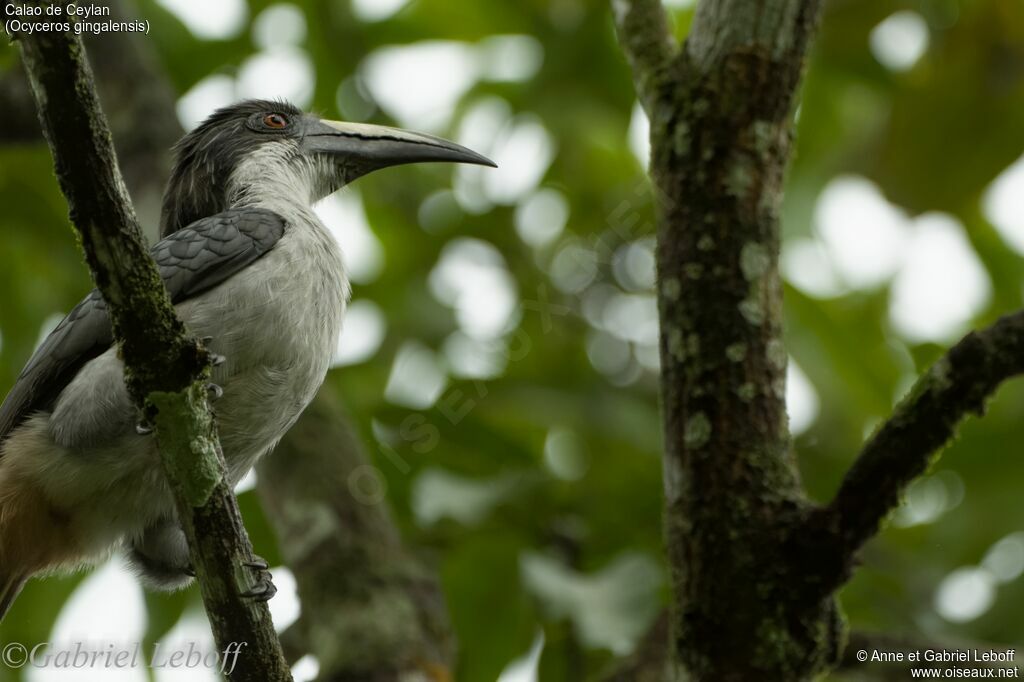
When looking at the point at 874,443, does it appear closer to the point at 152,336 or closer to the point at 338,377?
the point at 152,336

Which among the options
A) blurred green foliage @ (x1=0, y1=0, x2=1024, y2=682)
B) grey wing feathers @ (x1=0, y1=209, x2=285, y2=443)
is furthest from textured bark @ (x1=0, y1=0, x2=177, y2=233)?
grey wing feathers @ (x1=0, y1=209, x2=285, y2=443)

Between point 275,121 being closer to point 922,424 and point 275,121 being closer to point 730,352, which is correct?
point 730,352

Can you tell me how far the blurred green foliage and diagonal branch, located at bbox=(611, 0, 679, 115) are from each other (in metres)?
1.01

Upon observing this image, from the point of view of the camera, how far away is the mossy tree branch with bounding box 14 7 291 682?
94.8 inches

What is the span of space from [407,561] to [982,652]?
7.25 feet

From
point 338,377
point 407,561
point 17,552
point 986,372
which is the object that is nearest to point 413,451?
point 407,561

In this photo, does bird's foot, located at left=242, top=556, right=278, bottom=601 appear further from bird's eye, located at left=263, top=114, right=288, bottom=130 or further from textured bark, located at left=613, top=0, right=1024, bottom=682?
bird's eye, located at left=263, top=114, right=288, bottom=130

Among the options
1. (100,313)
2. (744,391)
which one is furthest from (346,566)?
(744,391)

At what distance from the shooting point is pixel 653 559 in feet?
15.6

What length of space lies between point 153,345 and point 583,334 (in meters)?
3.27

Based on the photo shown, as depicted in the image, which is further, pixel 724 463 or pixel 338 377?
pixel 338 377

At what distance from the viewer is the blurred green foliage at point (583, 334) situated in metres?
4.88

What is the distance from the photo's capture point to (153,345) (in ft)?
8.88

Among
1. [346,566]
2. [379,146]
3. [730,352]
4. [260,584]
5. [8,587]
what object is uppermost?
[379,146]
